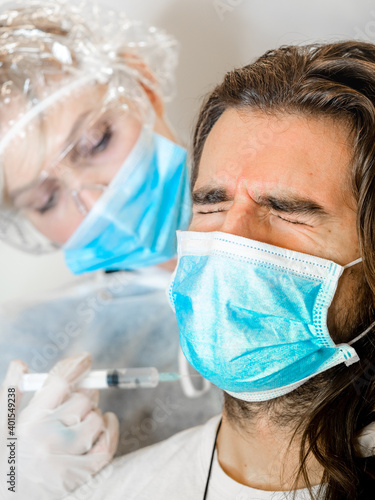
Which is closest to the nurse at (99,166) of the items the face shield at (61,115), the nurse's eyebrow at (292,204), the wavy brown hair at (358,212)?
the face shield at (61,115)

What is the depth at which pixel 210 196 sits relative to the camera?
1.30 m

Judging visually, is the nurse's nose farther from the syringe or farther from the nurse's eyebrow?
the syringe

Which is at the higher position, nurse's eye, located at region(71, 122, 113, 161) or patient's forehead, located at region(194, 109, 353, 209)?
patient's forehead, located at region(194, 109, 353, 209)

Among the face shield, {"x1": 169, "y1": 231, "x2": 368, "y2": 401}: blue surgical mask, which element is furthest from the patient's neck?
the face shield

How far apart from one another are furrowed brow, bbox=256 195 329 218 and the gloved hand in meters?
0.69

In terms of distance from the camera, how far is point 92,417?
1535 mm

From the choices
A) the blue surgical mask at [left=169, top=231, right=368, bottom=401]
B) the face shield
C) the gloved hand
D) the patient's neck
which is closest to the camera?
the blue surgical mask at [left=169, top=231, right=368, bottom=401]

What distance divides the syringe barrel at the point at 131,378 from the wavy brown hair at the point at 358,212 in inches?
12.2

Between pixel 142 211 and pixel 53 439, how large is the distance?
2.46 feet

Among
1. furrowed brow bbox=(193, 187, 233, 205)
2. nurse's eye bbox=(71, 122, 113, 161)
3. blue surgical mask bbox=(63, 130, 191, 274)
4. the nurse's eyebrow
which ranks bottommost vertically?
blue surgical mask bbox=(63, 130, 191, 274)

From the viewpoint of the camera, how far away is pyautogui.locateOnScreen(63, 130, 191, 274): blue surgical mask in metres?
1.81

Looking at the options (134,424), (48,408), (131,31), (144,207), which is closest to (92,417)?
(48,408)

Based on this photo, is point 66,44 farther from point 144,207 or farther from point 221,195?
point 221,195

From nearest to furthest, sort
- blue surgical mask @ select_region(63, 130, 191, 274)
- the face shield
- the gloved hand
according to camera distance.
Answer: the gloved hand → the face shield → blue surgical mask @ select_region(63, 130, 191, 274)
